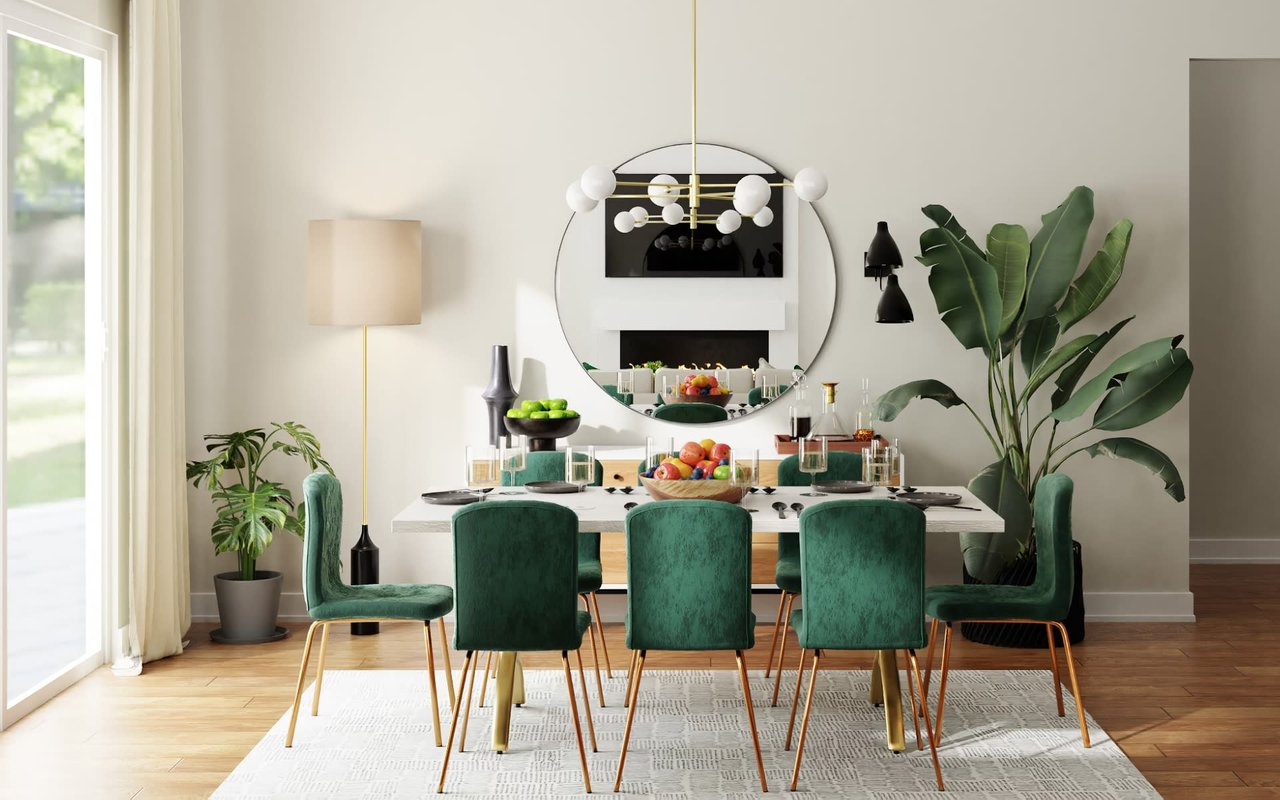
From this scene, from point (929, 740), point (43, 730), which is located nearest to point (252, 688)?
point (43, 730)

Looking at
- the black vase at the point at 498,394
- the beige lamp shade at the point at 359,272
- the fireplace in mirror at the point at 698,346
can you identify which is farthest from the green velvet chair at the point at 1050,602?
the beige lamp shade at the point at 359,272

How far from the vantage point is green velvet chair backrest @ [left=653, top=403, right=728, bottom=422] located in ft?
18.2

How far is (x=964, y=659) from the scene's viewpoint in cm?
484

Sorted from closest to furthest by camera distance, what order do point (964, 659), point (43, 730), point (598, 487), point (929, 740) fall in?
point (929, 740), point (43, 730), point (598, 487), point (964, 659)

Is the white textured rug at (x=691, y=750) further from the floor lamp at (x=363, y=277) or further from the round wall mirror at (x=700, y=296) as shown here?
the round wall mirror at (x=700, y=296)

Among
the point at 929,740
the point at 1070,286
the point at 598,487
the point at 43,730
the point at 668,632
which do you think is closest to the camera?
the point at 668,632

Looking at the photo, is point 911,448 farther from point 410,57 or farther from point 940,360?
point 410,57

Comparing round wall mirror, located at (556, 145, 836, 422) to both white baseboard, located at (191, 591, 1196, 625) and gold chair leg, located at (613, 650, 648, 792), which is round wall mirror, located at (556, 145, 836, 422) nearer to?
white baseboard, located at (191, 591, 1196, 625)

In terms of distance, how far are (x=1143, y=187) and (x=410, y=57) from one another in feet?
11.3

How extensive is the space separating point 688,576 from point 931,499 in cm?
98

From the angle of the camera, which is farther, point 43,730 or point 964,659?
point 964,659

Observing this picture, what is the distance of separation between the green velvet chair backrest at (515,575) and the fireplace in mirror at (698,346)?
7.29ft

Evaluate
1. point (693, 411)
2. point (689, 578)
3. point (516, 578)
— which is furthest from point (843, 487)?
point (693, 411)

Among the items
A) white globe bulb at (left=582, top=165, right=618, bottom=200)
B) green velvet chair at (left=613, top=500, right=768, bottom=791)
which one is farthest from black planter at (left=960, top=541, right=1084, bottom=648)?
white globe bulb at (left=582, top=165, right=618, bottom=200)
